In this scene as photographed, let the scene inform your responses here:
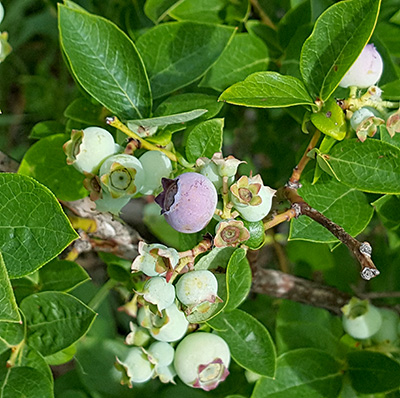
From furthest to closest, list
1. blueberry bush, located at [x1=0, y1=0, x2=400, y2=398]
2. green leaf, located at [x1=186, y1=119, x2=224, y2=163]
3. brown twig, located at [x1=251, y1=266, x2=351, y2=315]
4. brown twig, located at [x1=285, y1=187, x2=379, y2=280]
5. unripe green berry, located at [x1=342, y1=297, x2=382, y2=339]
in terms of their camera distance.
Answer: brown twig, located at [x1=251, y1=266, x2=351, y2=315]
unripe green berry, located at [x1=342, y1=297, x2=382, y2=339]
green leaf, located at [x1=186, y1=119, x2=224, y2=163]
blueberry bush, located at [x1=0, y1=0, x2=400, y2=398]
brown twig, located at [x1=285, y1=187, x2=379, y2=280]

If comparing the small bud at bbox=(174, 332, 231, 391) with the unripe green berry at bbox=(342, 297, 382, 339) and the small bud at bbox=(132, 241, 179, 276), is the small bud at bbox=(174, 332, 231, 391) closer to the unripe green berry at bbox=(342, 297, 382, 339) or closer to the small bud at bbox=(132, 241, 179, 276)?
the small bud at bbox=(132, 241, 179, 276)

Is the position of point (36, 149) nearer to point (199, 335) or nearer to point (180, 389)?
point (199, 335)

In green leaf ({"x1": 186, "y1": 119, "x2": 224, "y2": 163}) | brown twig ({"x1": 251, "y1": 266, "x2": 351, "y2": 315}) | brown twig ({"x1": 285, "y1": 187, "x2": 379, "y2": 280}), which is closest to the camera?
brown twig ({"x1": 285, "y1": 187, "x2": 379, "y2": 280})

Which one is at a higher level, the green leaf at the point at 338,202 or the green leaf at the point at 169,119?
the green leaf at the point at 169,119

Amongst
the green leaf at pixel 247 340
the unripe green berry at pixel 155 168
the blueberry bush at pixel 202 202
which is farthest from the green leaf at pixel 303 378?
the unripe green berry at pixel 155 168

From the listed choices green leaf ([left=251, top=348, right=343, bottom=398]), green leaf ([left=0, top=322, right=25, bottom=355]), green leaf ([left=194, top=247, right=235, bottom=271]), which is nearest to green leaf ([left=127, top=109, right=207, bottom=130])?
green leaf ([left=194, top=247, right=235, bottom=271])

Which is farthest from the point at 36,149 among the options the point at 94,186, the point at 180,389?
the point at 180,389

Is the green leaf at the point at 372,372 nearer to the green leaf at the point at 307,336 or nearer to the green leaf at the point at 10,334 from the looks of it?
the green leaf at the point at 307,336

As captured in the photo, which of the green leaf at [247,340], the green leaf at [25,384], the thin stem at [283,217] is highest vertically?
the thin stem at [283,217]
